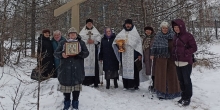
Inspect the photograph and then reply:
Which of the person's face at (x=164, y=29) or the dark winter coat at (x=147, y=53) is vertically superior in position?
the person's face at (x=164, y=29)

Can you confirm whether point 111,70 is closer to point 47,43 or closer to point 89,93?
point 89,93

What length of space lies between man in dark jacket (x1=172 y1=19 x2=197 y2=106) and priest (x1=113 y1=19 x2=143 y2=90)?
1.13 meters

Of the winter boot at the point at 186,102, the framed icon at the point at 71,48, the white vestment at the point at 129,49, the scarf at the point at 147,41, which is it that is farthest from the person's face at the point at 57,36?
the winter boot at the point at 186,102

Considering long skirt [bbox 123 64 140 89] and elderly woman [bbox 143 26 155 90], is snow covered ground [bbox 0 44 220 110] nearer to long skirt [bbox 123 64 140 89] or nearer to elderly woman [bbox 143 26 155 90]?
long skirt [bbox 123 64 140 89]

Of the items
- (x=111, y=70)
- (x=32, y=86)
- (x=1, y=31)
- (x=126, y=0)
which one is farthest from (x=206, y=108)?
(x=1, y=31)

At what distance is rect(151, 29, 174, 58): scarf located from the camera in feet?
18.1

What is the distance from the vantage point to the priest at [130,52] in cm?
613

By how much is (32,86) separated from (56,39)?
4.69ft

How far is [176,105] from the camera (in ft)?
17.2

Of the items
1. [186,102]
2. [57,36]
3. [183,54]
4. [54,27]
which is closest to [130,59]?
[183,54]

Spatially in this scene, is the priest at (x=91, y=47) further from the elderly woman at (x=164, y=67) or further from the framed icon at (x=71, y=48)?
the framed icon at (x=71, y=48)

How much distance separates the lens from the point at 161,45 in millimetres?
5520

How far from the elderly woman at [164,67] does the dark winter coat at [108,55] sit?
3.44 feet

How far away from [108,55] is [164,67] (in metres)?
1.48
